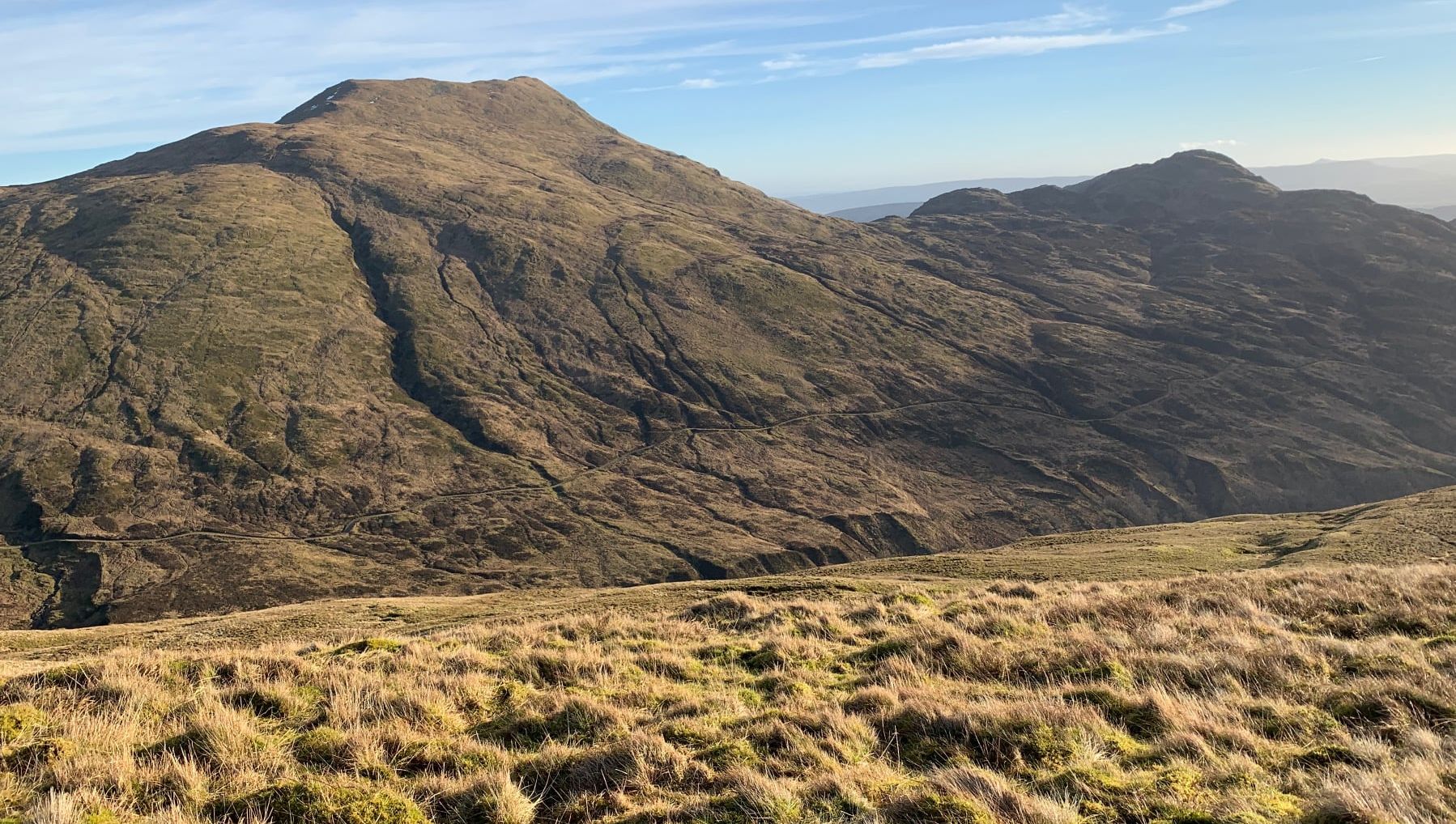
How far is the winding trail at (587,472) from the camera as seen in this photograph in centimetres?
10512

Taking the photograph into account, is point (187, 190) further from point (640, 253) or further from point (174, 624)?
point (174, 624)

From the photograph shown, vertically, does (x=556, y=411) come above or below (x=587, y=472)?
above

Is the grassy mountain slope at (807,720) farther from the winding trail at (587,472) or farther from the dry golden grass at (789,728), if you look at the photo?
the winding trail at (587,472)

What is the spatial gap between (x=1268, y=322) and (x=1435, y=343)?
34.6 meters

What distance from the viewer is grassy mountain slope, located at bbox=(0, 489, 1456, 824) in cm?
812

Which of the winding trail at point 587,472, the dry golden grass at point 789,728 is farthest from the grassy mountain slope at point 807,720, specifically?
the winding trail at point 587,472

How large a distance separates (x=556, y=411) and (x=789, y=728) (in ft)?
473

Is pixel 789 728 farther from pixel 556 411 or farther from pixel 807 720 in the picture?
pixel 556 411

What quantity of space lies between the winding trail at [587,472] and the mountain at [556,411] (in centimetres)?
58

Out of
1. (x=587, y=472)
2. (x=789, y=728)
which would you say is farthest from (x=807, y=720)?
(x=587, y=472)

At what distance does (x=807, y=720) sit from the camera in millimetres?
11109

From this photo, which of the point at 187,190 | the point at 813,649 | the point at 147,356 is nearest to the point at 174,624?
the point at 813,649

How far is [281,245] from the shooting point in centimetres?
17575

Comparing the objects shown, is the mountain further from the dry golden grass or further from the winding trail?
the dry golden grass
